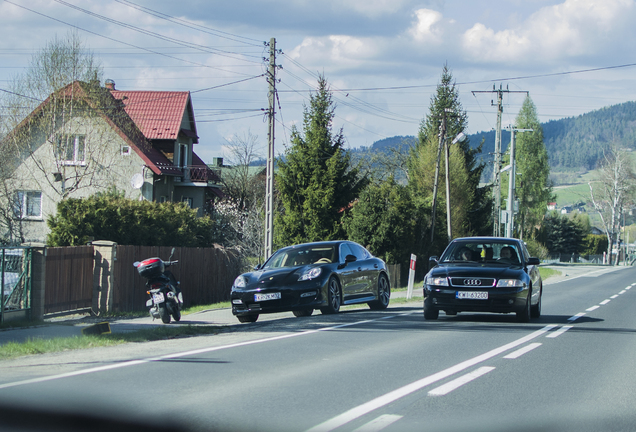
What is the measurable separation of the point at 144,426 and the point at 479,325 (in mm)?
8793

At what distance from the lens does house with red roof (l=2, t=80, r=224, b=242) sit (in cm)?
3703

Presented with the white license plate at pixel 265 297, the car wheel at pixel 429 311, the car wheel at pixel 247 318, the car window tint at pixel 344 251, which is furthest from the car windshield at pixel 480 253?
the car wheel at pixel 247 318

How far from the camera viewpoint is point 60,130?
37.7m

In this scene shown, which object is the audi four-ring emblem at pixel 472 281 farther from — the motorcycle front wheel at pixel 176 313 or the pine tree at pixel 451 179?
the pine tree at pixel 451 179

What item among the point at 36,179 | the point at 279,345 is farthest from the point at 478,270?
the point at 36,179

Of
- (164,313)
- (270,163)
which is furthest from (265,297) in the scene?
(270,163)

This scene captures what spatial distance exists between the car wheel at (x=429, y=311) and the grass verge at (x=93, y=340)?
152 inches

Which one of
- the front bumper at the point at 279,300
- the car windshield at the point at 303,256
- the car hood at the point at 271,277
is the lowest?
the front bumper at the point at 279,300

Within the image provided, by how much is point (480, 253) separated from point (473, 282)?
66.1 inches

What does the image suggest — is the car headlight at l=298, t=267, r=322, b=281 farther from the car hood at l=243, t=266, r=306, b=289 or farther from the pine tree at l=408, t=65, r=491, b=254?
the pine tree at l=408, t=65, r=491, b=254

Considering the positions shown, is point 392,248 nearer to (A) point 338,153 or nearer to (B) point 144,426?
(A) point 338,153

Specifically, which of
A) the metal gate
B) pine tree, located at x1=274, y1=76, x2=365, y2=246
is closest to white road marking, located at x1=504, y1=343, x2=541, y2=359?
the metal gate

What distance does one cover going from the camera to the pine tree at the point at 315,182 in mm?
41500

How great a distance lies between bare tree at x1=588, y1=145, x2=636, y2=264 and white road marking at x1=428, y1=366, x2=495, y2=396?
294 feet
